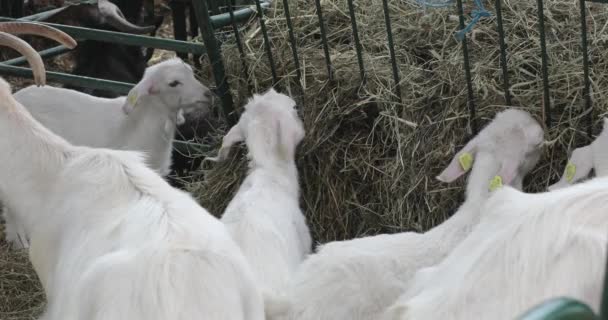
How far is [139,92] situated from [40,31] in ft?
3.70

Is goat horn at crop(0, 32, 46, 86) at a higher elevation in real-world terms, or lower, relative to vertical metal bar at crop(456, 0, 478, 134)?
higher

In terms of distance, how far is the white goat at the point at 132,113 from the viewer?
610cm

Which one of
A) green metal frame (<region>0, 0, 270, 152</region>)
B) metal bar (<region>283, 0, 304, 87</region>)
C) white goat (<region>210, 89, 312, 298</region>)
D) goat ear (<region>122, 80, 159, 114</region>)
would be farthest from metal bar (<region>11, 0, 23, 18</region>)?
white goat (<region>210, 89, 312, 298</region>)

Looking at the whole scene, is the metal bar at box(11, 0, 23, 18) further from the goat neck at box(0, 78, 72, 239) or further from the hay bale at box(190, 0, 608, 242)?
the goat neck at box(0, 78, 72, 239)

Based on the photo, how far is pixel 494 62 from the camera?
5043 millimetres

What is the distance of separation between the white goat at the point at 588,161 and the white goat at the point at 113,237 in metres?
1.63

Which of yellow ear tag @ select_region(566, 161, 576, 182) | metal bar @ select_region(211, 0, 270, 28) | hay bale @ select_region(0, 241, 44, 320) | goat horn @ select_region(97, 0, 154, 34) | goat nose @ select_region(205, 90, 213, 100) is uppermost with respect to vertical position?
metal bar @ select_region(211, 0, 270, 28)

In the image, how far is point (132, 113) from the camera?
632 cm

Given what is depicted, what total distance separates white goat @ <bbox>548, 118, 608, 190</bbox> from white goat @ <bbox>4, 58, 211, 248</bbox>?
2493mm

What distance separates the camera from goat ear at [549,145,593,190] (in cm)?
431

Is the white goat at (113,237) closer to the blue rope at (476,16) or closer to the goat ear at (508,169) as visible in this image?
the goat ear at (508,169)

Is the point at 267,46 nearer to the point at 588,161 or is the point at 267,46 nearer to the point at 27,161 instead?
the point at 27,161

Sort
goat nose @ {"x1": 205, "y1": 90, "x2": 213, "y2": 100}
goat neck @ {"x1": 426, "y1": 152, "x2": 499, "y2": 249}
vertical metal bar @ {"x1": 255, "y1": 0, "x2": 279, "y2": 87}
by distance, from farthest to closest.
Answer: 1. goat nose @ {"x1": 205, "y1": 90, "x2": 213, "y2": 100}
2. vertical metal bar @ {"x1": 255, "y1": 0, "x2": 279, "y2": 87}
3. goat neck @ {"x1": 426, "y1": 152, "x2": 499, "y2": 249}

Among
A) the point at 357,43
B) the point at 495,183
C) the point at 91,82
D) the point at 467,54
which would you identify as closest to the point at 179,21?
the point at 91,82
